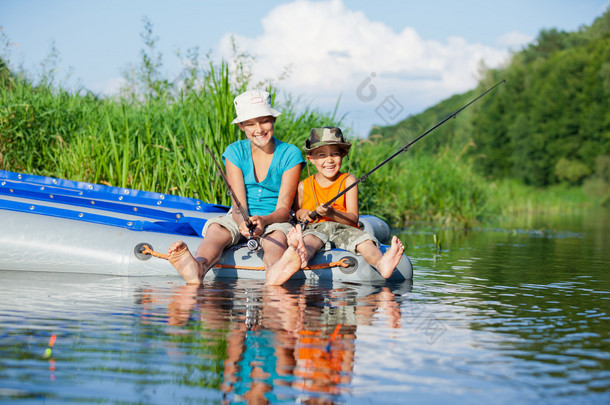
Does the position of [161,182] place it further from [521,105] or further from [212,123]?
[521,105]

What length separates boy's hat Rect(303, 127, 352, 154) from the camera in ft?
17.5

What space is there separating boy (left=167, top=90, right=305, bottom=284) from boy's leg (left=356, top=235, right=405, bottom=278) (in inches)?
21.1

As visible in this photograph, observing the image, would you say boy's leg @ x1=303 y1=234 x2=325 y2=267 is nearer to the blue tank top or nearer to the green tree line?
the blue tank top

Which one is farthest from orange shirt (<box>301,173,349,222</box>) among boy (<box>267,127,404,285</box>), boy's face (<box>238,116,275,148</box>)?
boy's face (<box>238,116,275,148</box>)

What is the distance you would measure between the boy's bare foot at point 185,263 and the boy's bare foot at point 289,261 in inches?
17.2

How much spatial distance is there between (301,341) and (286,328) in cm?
27

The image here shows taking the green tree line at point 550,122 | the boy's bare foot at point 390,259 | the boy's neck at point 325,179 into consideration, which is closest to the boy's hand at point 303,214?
the boy's neck at point 325,179

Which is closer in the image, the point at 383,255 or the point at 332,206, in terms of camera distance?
the point at 383,255

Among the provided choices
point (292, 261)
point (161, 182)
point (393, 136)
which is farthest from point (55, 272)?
point (393, 136)

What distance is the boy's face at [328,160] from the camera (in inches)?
213

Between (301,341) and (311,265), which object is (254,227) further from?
(301,341)

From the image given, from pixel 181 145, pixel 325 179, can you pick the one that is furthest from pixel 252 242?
pixel 181 145

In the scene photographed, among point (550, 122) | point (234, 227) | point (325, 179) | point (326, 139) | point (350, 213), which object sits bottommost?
point (234, 227)

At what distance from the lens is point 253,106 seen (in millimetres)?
5125
